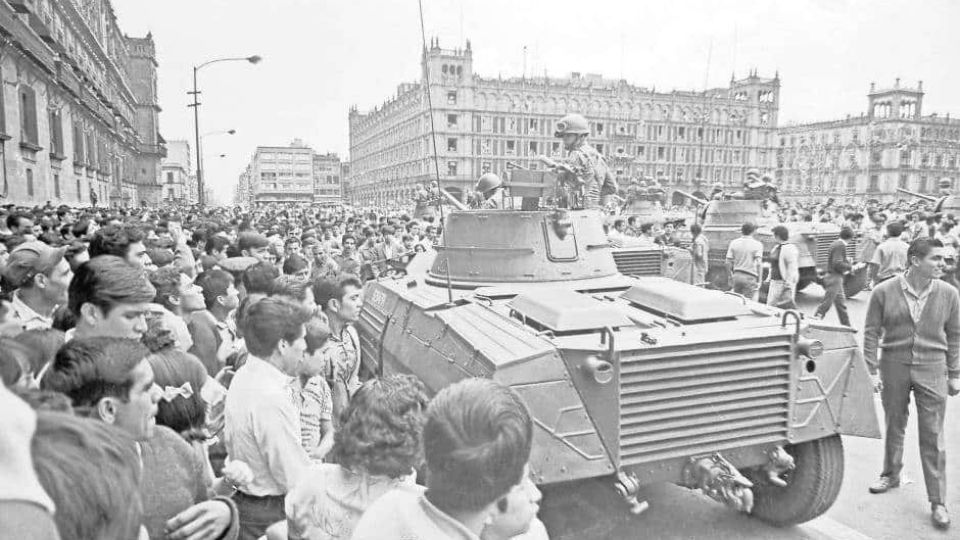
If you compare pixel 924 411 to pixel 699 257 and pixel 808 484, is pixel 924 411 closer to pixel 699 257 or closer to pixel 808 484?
pixel 808 484

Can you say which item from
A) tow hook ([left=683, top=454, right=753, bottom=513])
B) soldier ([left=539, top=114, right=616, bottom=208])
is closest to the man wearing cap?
tow hook ([left=683, top=454, right=753, bottom=513])

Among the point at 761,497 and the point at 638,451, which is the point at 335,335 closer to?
the point at 638,451

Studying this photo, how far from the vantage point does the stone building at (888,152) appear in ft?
224

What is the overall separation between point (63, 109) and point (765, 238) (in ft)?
82.4

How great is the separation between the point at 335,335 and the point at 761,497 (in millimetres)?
3478

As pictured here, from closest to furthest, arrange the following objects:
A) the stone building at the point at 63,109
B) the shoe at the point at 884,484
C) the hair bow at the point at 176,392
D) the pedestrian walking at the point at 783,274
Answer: the hair bow at the point at 176,392 < the shoe at the point at 884,484 < the pedestrian walking at the point at 783,274 < the stone building at the point at 63,109

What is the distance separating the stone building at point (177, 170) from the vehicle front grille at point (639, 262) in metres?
98.0

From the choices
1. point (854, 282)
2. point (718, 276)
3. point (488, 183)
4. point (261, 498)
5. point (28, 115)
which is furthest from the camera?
point (28, 115)

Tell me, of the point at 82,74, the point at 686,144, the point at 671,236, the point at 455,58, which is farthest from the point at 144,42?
the point at 671,236

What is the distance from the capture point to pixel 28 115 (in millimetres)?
20766

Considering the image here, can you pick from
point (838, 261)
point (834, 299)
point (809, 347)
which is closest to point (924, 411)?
point (809, 347)

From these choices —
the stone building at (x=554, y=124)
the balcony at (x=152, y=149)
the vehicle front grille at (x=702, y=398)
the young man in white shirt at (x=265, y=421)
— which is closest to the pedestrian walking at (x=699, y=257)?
the vehicle front grille at (x=702, y=398)

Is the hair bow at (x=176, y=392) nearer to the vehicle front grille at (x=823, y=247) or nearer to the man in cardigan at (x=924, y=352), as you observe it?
the man in cardigan at (x=924, y=352)

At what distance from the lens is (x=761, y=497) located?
515 cm
